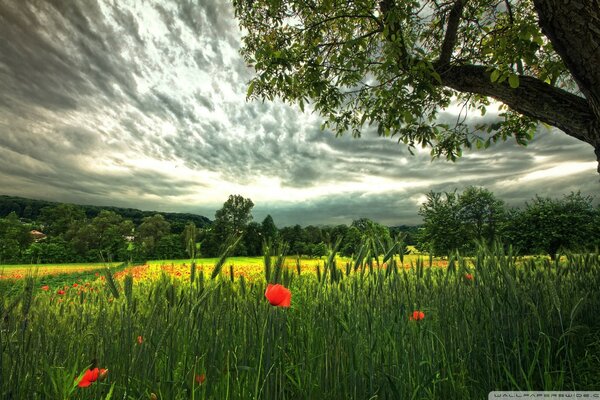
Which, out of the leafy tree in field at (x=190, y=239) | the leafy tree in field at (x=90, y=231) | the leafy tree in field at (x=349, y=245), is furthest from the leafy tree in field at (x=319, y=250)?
the leafy tree in field at (x=90, y=231)

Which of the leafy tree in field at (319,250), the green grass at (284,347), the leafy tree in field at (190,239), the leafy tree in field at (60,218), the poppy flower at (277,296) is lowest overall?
the green grass at (284,347)

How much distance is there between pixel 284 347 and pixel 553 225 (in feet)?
A: 97.5

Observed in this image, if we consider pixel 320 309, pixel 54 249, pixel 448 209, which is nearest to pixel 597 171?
pixel 320 309

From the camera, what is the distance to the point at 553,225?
24359 mm

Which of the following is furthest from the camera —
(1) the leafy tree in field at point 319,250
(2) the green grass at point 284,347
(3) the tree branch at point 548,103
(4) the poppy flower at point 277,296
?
(3) the tree branch at point 548,103

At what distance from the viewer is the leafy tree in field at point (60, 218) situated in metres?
44.2

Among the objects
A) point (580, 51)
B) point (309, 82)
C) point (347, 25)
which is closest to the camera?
point (580, 51)

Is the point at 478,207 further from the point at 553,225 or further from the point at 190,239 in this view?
the point at 190,239

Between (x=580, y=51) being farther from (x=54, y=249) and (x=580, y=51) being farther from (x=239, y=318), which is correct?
(x=54, y=249)

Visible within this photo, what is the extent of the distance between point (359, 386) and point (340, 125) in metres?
6.81

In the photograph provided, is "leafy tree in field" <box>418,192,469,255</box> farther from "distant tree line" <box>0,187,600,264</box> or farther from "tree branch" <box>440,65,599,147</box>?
"tree branch" <box>440,65,599,147</box>

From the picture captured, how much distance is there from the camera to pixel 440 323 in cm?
269

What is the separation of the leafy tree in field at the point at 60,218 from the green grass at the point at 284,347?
49389 mm

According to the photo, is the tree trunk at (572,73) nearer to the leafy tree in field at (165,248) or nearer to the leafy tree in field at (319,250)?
the leafy tree in field at (319,250)
